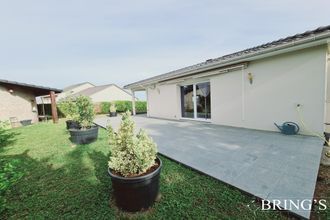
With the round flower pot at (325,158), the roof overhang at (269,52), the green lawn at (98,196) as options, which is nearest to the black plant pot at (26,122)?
the green lawn at (98,196)

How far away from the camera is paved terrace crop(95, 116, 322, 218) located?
2.57 metres

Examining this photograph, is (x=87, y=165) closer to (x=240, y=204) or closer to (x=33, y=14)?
(x=240, y=204)

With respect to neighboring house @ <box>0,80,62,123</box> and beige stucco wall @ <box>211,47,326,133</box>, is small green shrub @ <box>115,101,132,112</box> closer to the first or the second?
neighboring house @ <box>0,80,62,123</box>

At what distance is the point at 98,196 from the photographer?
8.78 ft

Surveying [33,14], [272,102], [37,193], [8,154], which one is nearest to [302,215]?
[37,193]

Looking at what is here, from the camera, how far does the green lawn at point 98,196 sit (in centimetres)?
222

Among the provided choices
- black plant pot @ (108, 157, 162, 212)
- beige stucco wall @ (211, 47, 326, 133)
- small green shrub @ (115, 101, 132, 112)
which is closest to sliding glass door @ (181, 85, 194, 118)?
beige stucco wall @ (211, 47, 326, 133)

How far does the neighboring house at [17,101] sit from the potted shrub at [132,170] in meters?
13.7

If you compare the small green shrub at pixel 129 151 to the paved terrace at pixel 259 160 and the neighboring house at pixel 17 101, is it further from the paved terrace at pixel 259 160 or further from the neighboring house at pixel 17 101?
the neighboring house at pixel 17 101

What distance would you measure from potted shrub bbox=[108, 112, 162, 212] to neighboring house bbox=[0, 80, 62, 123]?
45.0 feet

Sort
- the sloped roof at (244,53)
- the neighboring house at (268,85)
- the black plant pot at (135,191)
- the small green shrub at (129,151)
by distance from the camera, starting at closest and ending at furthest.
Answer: the black plant pot at (135,191) → the small green shrub at (129,151) → the sloped roof at (244,53) → the neighboring house at (268,85)

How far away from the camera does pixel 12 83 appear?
11.6 meters

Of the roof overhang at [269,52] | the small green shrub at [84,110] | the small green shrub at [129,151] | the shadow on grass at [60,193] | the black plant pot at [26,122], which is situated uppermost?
the roof overhang at [269,52]

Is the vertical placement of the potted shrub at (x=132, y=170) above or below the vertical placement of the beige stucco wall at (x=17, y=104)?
below
